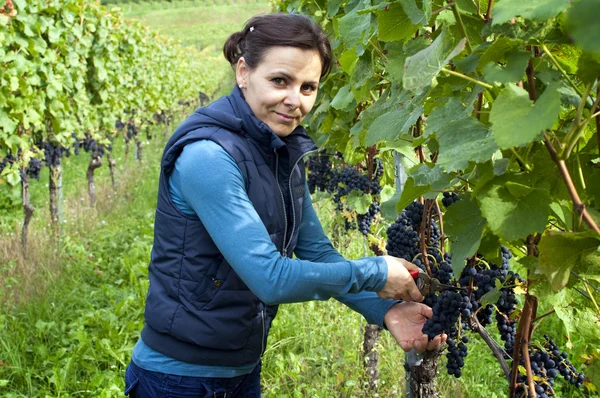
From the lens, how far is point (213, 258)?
6.53 ft

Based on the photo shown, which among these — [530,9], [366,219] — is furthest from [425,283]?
[366,219]

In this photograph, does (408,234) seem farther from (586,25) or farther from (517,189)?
(586,25)

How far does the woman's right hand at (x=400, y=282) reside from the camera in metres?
1.82

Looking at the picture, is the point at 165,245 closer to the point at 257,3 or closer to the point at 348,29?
Answer: the point at 348,29

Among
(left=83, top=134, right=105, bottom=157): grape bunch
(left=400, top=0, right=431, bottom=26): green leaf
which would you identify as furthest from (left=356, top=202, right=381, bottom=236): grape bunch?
(left=83, top=134, right=105, bottom=157): grape bunch

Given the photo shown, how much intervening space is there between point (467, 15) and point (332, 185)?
3.10 m

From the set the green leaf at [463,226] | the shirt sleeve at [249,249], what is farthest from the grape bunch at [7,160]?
the green leaf at [463,226]

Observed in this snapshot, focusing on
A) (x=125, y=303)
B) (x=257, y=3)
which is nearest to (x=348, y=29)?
(x=125, y=303)

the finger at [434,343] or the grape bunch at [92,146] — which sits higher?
the finger at [434,343]

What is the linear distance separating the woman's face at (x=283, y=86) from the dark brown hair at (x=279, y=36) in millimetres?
21

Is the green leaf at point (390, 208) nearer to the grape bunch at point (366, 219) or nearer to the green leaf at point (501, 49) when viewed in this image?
the green leaf at point (501, 49)

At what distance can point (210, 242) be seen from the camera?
6.49 ft

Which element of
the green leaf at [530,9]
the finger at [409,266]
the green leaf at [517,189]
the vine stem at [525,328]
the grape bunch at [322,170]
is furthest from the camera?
the grape bunch at [322,170]

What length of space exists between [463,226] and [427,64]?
1.19 ft
